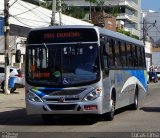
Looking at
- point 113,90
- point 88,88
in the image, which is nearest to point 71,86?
point 88,88

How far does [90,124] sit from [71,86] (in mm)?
1465

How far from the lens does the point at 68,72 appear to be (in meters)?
16.7

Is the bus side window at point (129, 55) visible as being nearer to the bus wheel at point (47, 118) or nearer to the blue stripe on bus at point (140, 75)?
the blue stripe on bus at point (140, 75)

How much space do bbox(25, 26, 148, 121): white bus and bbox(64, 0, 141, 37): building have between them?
3881 inches

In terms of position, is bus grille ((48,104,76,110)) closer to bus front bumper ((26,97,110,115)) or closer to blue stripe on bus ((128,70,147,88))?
bus front bumper ((26,97,110,115))

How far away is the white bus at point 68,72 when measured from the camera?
16.5m

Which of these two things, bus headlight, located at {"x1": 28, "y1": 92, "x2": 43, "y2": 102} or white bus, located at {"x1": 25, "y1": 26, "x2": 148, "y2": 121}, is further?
bus headlight, located at {"x1": 28, "y1": 92, "x2": 43, "y2": 102}

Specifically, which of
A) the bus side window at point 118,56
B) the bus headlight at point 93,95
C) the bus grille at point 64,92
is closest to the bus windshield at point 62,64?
the bus grille at point 64,92

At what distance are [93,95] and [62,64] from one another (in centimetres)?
135

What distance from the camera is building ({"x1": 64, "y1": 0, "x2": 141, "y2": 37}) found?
122 m

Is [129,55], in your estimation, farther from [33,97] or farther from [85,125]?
[33,97]

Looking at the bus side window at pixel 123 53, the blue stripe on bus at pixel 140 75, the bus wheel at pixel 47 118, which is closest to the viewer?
the bus wheel at pixel 47 118

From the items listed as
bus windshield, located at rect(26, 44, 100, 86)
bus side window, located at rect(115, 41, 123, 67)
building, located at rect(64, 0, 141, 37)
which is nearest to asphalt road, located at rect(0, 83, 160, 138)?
bus windshield, located at rect(26, 44, 100, 86)

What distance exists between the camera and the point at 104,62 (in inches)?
679
